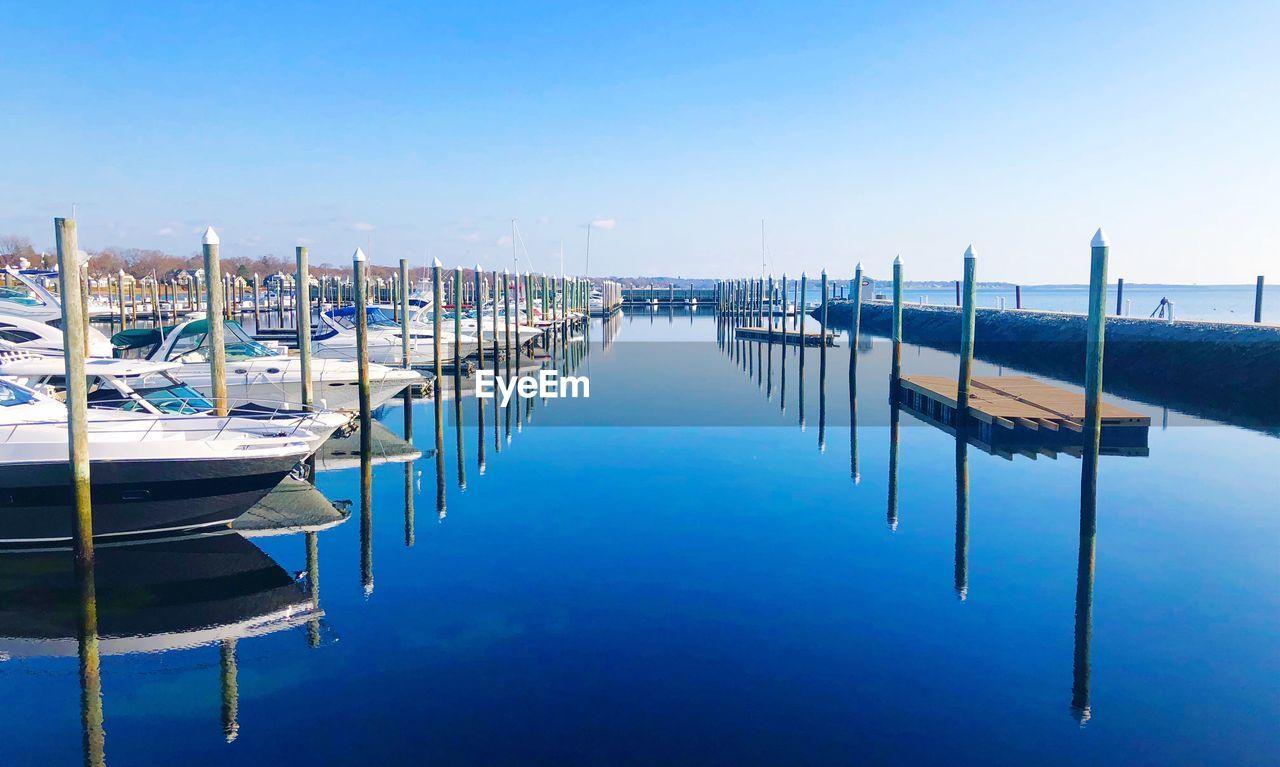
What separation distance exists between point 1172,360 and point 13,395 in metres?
33.5

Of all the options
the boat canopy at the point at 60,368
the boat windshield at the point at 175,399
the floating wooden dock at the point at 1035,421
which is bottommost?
the floating wooden dock at the point at 1035,421

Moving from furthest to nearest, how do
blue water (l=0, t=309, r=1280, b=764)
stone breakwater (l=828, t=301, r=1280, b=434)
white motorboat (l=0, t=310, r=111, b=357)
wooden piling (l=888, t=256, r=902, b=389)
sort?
wooden piling (l=888, t=256, r=902, b=389) < stone breakwater (l=828, t=301, r=1280, b=434) < white motorboat (l=0, t=310, r=111, b=357) < blue water (l=0, t=309, r=1280, b=764)

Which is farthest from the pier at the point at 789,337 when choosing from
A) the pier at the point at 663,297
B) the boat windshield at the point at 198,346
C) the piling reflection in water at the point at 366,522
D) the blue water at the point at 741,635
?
the pier at the point at 663,297

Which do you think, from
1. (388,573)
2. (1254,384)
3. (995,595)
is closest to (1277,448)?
(1254,384)

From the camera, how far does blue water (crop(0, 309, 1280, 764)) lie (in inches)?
272

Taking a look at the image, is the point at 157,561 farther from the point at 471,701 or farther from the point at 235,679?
the point at 471,701

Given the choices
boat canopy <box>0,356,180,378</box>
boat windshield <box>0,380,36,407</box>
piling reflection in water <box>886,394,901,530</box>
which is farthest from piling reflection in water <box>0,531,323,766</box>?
piling reflection in water <box>886,394,901,530</box>

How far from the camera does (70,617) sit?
30.9 feet

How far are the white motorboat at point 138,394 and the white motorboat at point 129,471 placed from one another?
96cm

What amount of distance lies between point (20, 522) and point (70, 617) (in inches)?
95.9
